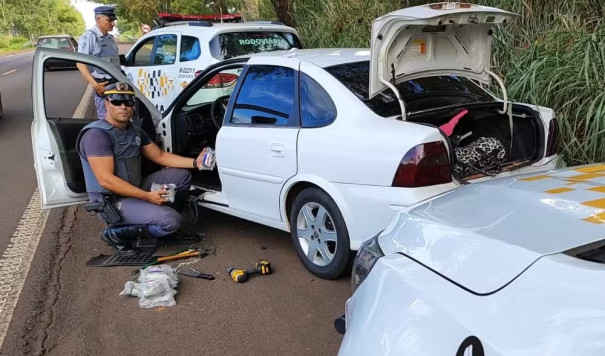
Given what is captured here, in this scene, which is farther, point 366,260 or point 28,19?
point 28,19

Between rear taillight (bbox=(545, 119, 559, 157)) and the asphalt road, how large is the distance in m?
1.74

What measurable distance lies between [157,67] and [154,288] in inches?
222

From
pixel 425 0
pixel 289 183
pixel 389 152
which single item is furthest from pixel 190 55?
pixel 389 152

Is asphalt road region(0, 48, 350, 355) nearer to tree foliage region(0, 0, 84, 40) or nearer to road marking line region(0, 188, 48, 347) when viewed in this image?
road marking line region(0, 188, 48, 347)

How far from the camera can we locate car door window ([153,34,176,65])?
8.22m

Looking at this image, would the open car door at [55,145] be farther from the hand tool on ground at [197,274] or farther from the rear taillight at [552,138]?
the rear taillight at [552,138]

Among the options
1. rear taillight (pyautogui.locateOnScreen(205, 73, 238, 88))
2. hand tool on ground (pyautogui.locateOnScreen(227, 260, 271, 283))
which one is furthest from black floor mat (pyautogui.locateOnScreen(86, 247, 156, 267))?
rear taillight (pyautogui.locateOnScreen(205, 73, 238, 88))

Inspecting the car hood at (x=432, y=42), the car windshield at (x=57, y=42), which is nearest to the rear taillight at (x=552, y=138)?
the car hood at (x=432, y=42)

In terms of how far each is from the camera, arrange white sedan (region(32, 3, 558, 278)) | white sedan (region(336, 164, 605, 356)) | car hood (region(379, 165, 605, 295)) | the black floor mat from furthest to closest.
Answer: the black floor mat
white sedan (region(32, 3, 558, 278))
car hood (region(379, 165, 605, 295))
white sedan (region(336, 164, 605, 356))

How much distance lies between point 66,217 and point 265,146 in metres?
2.63

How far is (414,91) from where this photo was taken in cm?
394

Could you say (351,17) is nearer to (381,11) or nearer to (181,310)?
(381,11)

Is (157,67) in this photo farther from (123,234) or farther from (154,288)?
(154,288)

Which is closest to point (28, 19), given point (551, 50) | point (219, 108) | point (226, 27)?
point (226, 27)
